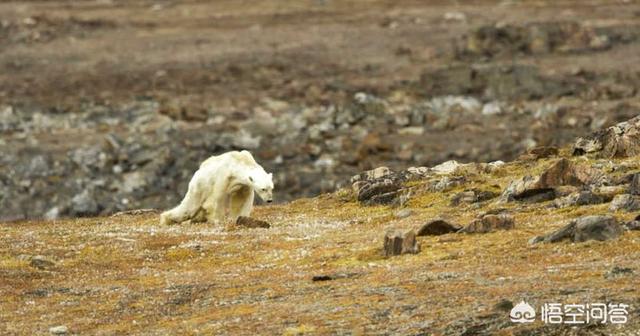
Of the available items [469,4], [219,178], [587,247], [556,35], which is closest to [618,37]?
[556,35]

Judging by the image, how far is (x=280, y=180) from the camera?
2167 inches

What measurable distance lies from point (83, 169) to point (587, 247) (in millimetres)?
34849

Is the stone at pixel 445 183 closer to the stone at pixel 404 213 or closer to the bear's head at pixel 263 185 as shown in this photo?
the stone at pixel 404 213

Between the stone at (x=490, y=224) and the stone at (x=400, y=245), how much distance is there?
129cm

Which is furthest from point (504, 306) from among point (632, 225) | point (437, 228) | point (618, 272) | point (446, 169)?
point (446, 169)

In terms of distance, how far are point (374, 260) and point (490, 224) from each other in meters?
2.31

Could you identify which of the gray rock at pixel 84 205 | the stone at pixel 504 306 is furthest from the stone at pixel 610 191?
the gray rock at pixel 84 205

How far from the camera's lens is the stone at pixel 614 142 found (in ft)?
111

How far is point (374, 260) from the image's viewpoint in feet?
87.8

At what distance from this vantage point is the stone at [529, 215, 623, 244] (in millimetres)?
25375

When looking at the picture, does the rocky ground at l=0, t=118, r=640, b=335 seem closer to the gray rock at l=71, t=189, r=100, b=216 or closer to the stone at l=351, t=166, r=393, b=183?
the stone at l=351, t=166, r=393, b=183

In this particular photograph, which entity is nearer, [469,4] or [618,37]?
[618,37]

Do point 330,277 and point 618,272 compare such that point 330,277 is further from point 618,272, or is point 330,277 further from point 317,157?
point 317,157

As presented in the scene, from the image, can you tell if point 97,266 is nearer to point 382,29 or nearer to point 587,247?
point 587,247
